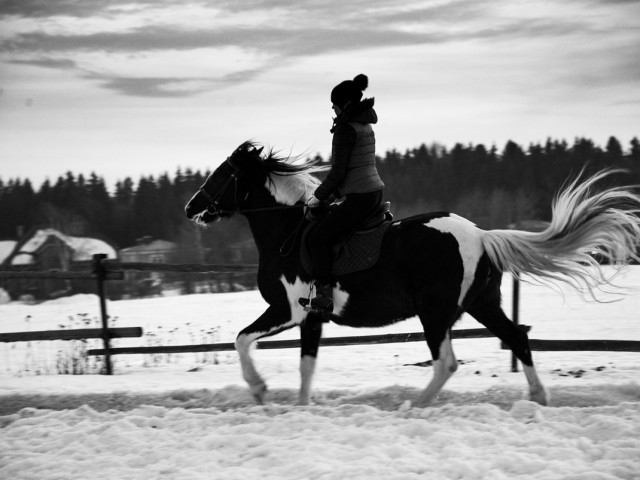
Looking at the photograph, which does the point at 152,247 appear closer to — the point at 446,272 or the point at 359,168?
the point at 359,168

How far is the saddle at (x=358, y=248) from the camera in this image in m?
5.73

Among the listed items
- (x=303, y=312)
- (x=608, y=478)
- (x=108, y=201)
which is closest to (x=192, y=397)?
(x=303, y=312)

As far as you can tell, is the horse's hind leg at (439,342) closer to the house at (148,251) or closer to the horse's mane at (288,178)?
the horse's mane at (288,178)

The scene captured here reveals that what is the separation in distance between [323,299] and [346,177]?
110 centimetres

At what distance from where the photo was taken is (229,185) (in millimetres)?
6547

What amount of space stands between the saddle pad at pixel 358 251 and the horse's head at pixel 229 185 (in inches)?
51.6

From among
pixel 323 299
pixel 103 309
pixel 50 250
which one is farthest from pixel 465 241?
pixel 50 250

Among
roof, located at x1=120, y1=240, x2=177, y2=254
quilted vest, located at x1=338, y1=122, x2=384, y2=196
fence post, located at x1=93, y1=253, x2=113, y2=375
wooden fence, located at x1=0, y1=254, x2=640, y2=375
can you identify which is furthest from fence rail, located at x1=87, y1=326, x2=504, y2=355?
roof, located at x1=120, y1=240, x2=177, y2=254

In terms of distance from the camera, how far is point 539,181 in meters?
56.0

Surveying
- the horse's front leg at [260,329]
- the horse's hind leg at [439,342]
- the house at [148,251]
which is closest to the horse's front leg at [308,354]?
the horse's front leg at [260,329]

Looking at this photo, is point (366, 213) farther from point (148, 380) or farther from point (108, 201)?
point (108, 201)

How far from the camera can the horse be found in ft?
18.3

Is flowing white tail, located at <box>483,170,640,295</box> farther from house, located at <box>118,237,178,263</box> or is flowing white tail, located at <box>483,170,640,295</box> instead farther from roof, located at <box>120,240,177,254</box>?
roof, located at <box>120,240,177,254</box>

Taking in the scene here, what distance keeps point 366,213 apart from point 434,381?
5.24 feet
